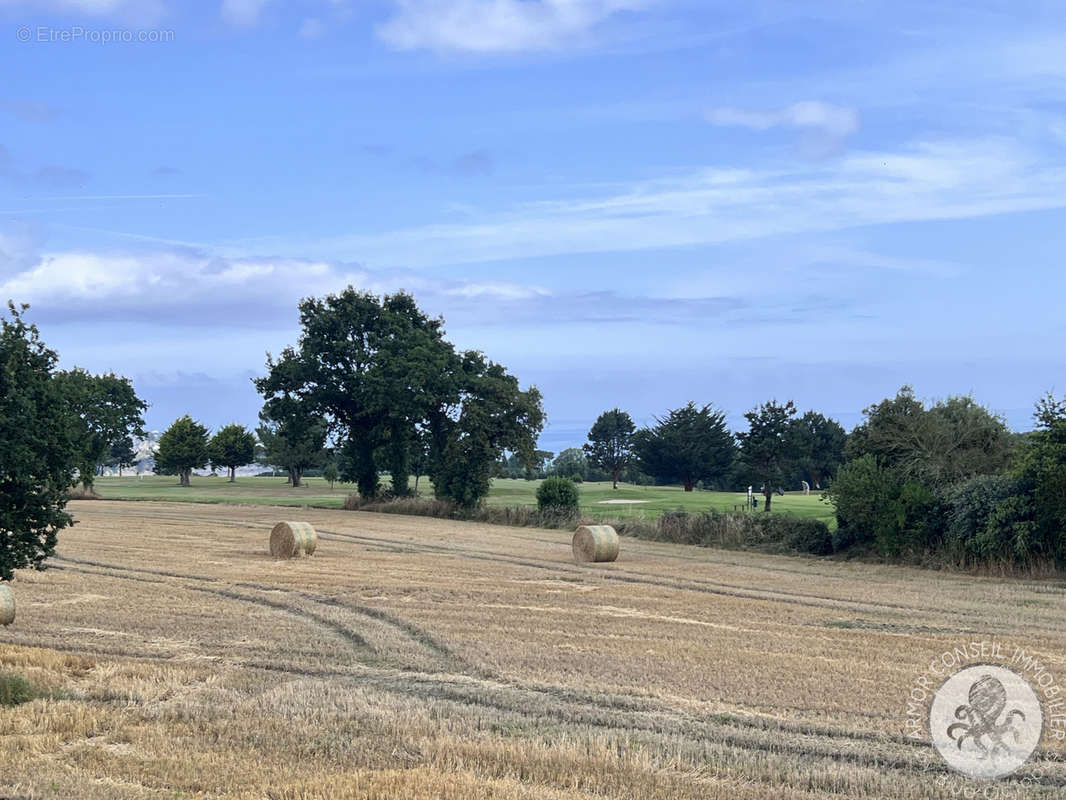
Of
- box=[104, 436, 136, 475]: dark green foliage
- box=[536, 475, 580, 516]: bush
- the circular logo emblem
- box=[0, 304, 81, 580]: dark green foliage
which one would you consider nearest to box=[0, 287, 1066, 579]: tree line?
box=[0, 304, 81, 580]: dark green foliage

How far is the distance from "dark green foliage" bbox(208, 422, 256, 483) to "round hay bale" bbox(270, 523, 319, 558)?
74372mm

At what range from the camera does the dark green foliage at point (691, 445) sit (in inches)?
3607

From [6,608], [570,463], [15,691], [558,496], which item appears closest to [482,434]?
[558,496]

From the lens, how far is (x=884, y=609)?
21266 millimetres

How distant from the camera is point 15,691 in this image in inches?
469

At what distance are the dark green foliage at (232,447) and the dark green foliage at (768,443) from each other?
203ft

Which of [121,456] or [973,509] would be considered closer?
[973,509]

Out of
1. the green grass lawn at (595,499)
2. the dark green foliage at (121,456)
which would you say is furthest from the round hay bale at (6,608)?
the dark green foliage at (121,456)

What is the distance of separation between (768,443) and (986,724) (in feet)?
141

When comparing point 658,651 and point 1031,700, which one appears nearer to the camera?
point 1031,700

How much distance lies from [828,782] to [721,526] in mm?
28274

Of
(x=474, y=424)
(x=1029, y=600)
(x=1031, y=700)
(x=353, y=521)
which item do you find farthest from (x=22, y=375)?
(x=474, y=424)

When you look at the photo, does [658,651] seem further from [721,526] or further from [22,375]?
[721,526]

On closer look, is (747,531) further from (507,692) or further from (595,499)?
(595,499)
